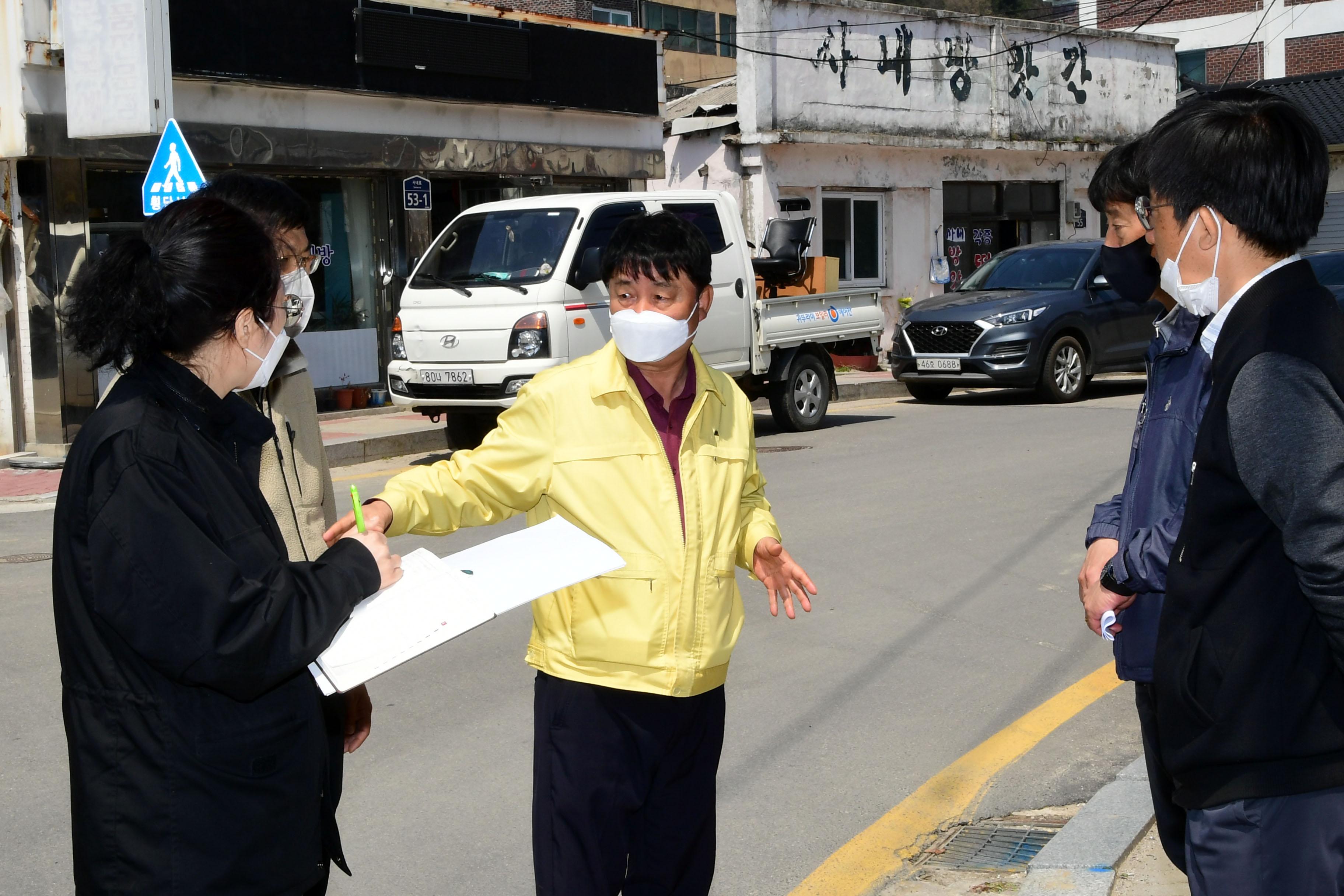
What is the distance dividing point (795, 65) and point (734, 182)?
6.72 feet

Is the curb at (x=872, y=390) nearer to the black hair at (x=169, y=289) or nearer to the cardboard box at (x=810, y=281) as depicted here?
the cardboard box at (x=810, y=281)

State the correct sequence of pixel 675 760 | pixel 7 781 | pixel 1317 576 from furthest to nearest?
pixel 7 781 < pixel 675 760 < pixel 1317 576

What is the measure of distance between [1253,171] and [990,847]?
99.5 inches

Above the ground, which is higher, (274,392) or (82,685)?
(274,392)

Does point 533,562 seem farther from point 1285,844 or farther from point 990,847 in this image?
point 990,847

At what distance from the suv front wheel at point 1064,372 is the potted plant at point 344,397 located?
307 inches

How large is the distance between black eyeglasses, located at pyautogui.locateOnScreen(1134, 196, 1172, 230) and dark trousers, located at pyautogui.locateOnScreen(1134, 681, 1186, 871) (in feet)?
3.02

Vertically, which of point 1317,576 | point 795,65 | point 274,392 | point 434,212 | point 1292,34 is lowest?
point 1317,576

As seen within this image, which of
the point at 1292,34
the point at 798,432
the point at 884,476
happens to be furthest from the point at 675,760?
the point at 1292,34

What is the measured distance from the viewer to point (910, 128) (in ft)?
75.1

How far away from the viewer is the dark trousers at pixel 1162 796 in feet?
9.06

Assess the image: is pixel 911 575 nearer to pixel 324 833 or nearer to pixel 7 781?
pixel 7 781

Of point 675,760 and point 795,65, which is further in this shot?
point 795,65

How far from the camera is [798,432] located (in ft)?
45.2
